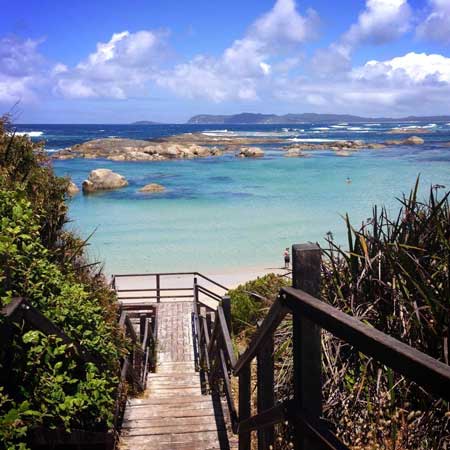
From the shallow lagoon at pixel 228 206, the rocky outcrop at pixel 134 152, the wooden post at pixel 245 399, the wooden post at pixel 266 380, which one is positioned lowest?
the shallow lagoon at pixel 228 206

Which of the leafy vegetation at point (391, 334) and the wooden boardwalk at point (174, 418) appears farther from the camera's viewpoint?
the wooden boardwalk at point (174, 418)

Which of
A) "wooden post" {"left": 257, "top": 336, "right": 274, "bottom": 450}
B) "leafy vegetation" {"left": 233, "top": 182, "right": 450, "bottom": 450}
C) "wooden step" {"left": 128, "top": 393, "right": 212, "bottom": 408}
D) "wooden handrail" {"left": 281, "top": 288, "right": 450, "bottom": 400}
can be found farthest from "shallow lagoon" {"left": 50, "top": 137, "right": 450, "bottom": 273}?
"wooden handrail" {"left": 281, "top": 288, "right": 450, "bottom": 400}

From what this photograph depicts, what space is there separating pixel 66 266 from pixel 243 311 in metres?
5.19

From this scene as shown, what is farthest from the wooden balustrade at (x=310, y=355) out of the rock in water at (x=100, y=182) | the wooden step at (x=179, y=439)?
the rock in water at (x=100, y=182)

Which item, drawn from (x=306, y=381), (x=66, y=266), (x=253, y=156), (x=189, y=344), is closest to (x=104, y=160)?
(x=253, y=156)

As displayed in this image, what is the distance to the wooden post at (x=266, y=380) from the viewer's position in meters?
2.97

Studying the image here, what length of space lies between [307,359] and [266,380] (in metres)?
1.02

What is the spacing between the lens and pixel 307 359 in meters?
2.06

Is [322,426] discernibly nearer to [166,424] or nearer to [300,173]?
[166,424]

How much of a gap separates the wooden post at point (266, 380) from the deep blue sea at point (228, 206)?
5245mm

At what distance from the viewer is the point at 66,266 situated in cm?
541

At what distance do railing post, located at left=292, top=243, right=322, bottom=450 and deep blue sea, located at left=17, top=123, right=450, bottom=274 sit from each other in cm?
608

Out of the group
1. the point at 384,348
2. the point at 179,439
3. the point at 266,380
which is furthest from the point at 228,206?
the point at 384,348

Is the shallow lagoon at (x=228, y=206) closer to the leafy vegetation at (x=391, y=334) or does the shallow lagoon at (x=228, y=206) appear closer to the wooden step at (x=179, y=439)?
the wooden step at (x=179, y=439)
